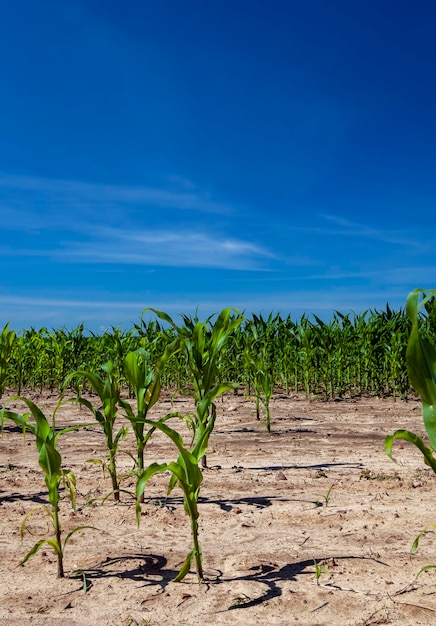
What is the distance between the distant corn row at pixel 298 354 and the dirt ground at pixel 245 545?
4.26 m

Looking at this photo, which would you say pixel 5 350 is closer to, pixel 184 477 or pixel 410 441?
pixel 184 477

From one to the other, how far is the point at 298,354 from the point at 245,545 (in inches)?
279

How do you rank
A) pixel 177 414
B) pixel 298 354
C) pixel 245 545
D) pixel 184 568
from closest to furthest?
pixel 184 568 < pixel 245 545 < pixel 177 414 < pixel 298 354

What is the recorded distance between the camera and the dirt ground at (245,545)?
2.17 m

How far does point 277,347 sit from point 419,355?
8.36 meters

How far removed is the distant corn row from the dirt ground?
4.26 metres

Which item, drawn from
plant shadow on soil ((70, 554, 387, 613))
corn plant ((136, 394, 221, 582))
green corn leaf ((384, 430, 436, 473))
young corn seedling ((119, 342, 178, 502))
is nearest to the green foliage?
corn plant ((136, 394, 221, 582))


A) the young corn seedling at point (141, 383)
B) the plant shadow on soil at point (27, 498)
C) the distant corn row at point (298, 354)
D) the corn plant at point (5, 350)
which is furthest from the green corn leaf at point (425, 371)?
the distant corn row at point (298, 354)

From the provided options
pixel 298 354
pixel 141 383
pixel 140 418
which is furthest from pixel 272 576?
pixel 298 354

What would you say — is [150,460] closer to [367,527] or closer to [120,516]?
[120,516]

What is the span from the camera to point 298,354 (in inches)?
384

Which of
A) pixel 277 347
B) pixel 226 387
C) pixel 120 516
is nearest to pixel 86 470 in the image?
pixel 120 516

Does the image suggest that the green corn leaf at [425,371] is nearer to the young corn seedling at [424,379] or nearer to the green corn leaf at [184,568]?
the young corn seedling at [424,379]

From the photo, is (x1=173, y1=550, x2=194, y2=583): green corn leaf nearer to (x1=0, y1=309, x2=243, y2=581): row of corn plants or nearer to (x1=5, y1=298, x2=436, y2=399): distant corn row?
(x1=0, y1=309, x2=243, y2=581): row of corn plants
